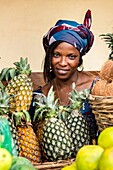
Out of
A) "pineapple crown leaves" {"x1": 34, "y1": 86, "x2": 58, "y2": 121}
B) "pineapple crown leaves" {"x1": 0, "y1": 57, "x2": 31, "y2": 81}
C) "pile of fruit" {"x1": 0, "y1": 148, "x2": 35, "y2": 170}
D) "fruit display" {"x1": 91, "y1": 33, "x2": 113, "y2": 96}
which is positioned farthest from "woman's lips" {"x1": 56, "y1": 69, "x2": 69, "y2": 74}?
"pile of fruit" {"x1": 0, "y1": 148, "x2": 35, "y2": 170}

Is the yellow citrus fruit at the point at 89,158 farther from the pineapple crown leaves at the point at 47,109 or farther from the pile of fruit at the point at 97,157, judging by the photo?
the pineapple crown leaves at the point at 47,109

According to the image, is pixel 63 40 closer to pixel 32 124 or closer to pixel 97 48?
pixel 32 124

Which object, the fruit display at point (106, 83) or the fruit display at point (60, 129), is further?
the fruit display at point (60, 129)

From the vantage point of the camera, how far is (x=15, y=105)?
2.36 metres

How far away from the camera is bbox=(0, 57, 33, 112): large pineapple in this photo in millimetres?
2363

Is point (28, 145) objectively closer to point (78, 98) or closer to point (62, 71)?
point (78, 98)

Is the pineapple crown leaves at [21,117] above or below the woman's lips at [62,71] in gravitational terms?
below

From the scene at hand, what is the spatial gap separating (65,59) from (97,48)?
178 centimetres

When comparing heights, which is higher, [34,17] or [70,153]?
[34,17]

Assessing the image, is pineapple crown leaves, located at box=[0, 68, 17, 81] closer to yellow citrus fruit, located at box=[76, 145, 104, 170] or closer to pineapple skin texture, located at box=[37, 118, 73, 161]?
pineapple skin texture, located at box=[37, 118, 73, 161]

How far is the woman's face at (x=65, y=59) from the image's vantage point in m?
2.80

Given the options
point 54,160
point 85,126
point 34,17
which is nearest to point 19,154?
point 54,160

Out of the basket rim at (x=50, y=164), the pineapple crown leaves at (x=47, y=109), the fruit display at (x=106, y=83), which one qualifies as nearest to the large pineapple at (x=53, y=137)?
the pineapple crown leaves at (x=47, y=109)

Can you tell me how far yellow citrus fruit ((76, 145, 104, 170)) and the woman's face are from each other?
139 cm
